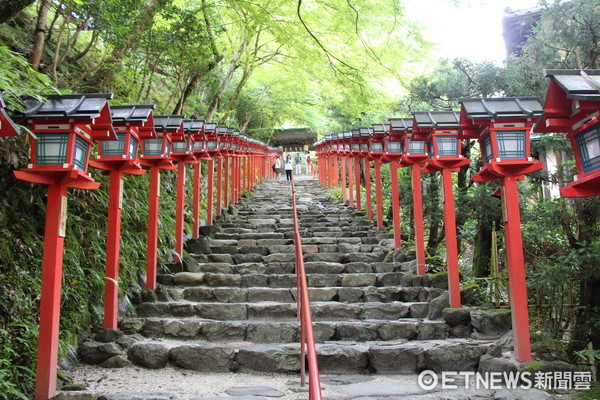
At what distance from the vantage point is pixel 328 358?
197 inches

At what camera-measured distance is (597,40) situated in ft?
16.8

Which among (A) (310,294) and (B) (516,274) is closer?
(B) (516,274)

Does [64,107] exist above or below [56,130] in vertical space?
above

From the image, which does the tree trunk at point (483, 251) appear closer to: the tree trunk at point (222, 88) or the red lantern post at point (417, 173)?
the red lantern post at point (417, 173)

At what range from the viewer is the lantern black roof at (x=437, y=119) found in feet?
20.9

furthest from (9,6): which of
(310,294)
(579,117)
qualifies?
(310,294)

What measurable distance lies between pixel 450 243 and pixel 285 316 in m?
2.57

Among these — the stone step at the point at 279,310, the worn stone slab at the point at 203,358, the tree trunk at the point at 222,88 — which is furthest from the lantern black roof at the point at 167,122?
the tree trunk at the point at 222,88

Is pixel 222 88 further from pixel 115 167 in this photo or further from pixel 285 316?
pixel 285 316

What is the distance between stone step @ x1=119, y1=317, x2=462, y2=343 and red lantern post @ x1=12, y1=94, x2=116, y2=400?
1.82 metres

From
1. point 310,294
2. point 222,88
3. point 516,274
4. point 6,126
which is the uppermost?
point 222,88

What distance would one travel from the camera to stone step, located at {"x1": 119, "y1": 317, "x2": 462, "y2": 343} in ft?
18.4

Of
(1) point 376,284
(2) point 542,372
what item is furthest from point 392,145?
(2) point 542,372

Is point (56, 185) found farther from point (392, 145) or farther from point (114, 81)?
point (392, 145)
